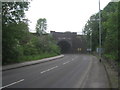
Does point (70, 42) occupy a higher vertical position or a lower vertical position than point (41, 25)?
lower

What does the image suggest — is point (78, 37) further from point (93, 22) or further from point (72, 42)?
point (93, 22)

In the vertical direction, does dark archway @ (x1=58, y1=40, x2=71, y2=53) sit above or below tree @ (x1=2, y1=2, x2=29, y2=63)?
below

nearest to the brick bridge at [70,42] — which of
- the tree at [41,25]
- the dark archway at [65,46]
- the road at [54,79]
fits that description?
the dark archway at [65,46]

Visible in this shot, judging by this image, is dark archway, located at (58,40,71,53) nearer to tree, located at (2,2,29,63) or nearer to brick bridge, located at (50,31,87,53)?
brick bridge, located at (50,31,87,53)

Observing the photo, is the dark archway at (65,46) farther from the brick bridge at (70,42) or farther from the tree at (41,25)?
the tree at (41,25)

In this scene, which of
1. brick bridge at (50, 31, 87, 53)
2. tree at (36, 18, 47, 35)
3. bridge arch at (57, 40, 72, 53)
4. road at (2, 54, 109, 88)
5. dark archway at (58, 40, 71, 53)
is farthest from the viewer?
dark archway at (58, 40, 71, 53)

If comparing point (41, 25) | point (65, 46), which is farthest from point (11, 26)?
point (65, 46)

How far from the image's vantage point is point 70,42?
340 ft

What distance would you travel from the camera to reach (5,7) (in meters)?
27.0

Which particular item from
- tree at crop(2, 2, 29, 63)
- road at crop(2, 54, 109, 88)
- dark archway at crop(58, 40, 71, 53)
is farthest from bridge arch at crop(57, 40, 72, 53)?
road at crop(2, 54, 109, 88)

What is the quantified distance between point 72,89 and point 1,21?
51.3 feet

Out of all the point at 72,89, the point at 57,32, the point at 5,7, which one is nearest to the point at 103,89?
the point at 72,89

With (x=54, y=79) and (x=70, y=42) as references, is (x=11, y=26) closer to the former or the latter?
(x=54, y=79)

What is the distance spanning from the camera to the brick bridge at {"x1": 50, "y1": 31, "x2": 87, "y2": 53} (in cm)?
10188
